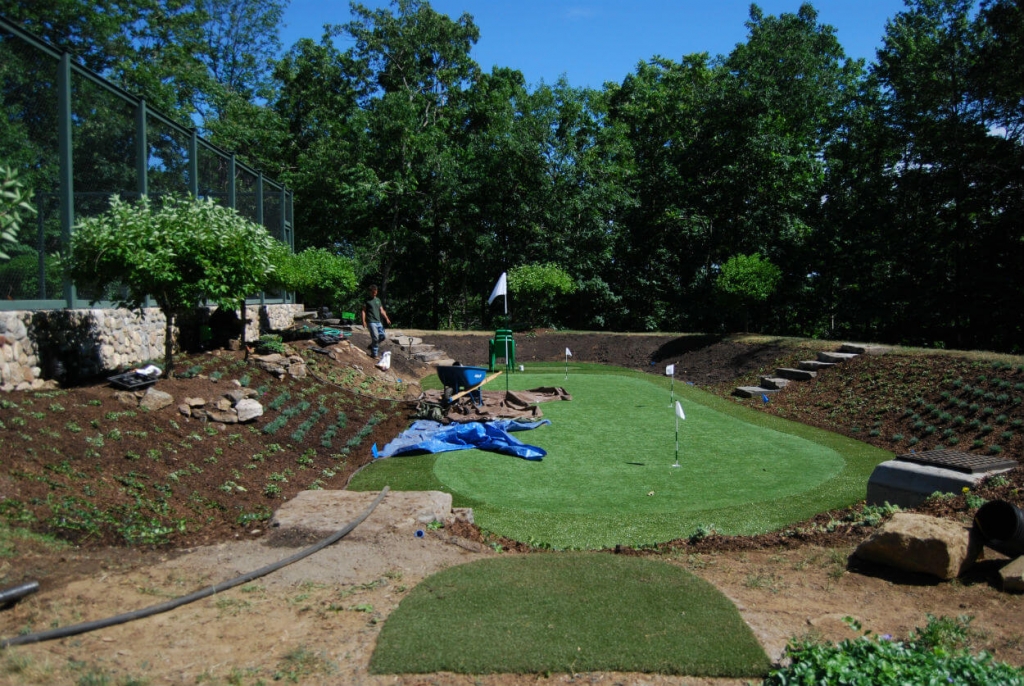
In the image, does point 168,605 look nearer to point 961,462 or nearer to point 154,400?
point 154,400

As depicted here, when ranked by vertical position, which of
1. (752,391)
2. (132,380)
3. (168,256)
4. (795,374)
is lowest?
(752,391)

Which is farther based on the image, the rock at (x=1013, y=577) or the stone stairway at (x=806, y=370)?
the stone stairway at (x=806, y=370)

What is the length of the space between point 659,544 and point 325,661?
3.14 meters

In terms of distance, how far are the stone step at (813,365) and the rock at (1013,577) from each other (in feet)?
36.1

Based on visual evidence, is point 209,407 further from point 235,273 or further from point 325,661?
point 325,661

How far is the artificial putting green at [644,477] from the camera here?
6512 millimetres

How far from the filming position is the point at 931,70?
21.0 meters

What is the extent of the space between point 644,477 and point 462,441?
9.56ft

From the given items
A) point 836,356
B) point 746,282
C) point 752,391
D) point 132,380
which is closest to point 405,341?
point 752,391

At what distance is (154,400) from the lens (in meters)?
8.21

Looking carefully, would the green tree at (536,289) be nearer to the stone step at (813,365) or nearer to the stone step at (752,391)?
the stone step at (752,391)

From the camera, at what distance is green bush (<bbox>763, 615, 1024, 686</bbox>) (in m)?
2.99

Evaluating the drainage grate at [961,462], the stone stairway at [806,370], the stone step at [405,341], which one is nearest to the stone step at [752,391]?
the stone stairway at [806,370]

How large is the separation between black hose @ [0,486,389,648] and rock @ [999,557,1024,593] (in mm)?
4694
